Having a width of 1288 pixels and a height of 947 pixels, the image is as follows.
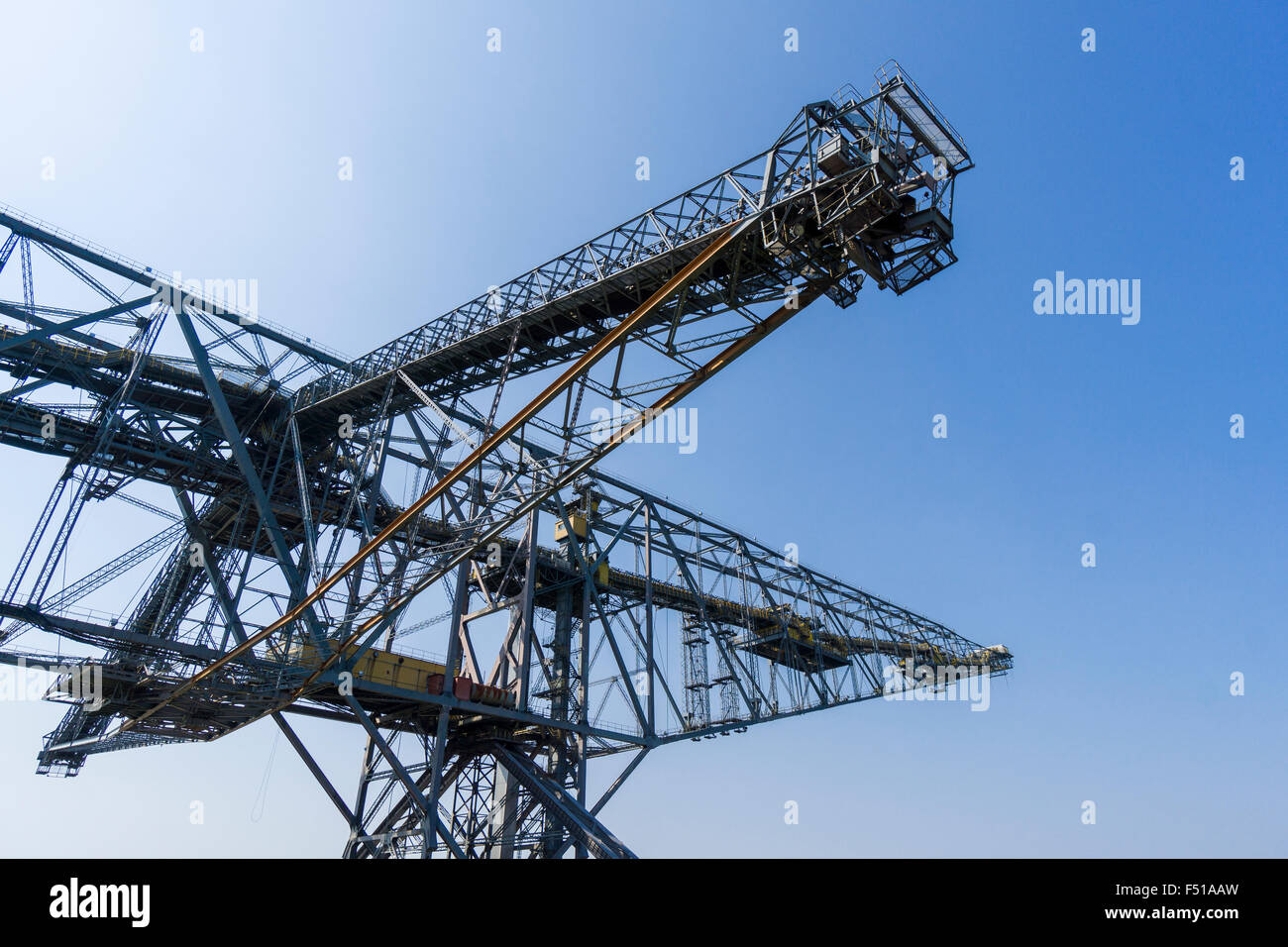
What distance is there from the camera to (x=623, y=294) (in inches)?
855

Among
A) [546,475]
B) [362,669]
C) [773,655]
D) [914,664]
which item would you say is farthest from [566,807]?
[914,664]

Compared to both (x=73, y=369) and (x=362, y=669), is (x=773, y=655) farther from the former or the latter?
(x=73, y=369)

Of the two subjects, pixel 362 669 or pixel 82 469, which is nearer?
pixel 82 469

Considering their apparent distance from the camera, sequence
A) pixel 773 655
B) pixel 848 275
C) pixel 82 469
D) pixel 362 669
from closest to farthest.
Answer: pixel 848 275 → pixel 82 469 → pixel 362 669 → pixel 773 655
